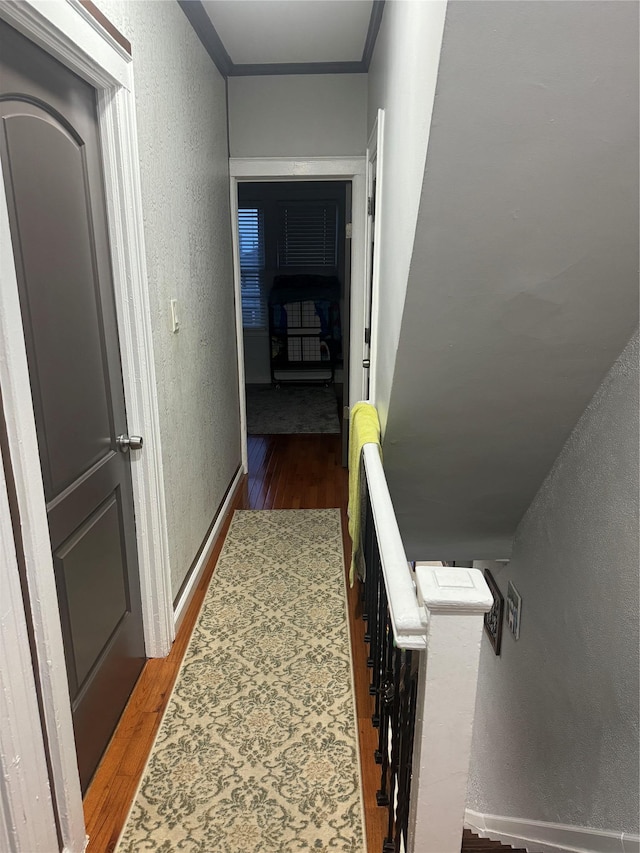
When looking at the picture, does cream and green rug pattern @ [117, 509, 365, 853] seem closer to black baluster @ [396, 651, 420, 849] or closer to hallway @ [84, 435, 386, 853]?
hallway @ [84, 435, 386, 853]

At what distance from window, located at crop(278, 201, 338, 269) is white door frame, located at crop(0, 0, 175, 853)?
550 cm

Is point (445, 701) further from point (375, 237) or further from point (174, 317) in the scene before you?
point (375, 237)

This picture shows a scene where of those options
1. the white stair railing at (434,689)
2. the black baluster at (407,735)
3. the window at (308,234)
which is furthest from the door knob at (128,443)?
the window at (308,234)

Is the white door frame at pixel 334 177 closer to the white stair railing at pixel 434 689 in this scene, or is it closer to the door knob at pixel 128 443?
the door knob at pixel 128 443

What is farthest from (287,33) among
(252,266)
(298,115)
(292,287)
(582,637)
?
(252,266)

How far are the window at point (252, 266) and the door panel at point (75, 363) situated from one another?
5577 millimetres

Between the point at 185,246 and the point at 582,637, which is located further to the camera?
the point at 185,246

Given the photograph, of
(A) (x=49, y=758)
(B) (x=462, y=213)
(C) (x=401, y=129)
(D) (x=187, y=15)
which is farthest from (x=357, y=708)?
(D) (x=187, y=15)

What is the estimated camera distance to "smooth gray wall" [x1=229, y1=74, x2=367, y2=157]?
3453mm

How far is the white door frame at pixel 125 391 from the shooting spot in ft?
3.91

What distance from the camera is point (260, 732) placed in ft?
6.14

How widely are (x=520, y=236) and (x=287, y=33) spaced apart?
7.49ft

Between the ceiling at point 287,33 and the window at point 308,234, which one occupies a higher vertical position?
the ceiling at point 287,33

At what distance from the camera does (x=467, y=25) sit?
993mm
